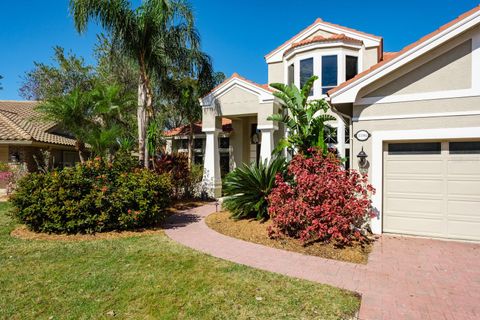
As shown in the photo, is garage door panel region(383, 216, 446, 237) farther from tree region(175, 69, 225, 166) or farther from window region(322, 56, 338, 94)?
tree region(175, 69, 225, 166)

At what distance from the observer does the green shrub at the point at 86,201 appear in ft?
26.7

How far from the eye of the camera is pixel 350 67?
47.0ft

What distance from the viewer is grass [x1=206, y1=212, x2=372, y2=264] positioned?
6523mm

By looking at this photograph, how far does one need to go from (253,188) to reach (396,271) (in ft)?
16.0

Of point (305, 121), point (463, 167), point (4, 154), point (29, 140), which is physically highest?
point (305, 121)

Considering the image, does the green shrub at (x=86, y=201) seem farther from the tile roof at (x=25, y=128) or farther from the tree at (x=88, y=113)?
the tile roof at (x=25, y=128)

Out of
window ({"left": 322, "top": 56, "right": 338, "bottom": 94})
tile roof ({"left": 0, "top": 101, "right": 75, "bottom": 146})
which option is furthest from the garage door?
tile roof ({"left": 0, "top": 101, "right": 75, "bottom": 146})

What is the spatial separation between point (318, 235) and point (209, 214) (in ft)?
17.0

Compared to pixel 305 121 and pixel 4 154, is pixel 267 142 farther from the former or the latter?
pixel 4 154

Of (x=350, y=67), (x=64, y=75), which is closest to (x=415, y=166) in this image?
(x=350, y=67)

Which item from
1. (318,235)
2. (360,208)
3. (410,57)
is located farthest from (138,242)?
(410,57)

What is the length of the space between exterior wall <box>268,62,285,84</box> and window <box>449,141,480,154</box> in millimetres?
10244

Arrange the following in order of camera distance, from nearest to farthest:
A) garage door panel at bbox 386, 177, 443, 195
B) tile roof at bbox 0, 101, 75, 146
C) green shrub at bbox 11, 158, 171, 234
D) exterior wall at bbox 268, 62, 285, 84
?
1. garage door panel at bbox 386, 177, 443, 195
2. green shrub at bbox 11, 158, 171, 234
3. tile roof at bbox 0, 101, 75, 146
4. exterior wall at bbox 268, 62, 285, 84

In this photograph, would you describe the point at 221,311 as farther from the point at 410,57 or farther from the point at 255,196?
the point at 410,57
